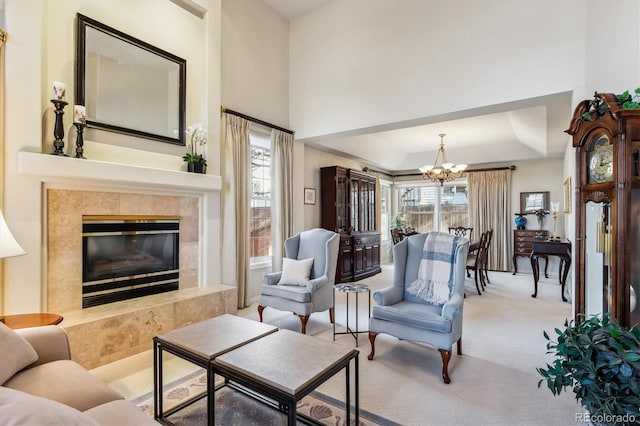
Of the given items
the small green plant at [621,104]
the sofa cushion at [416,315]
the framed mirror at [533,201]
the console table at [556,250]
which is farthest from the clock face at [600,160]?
the framed mirror at [533,201]

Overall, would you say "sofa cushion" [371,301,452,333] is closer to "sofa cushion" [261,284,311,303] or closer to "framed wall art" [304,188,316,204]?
"sofa cushion" [261,284,311,303]

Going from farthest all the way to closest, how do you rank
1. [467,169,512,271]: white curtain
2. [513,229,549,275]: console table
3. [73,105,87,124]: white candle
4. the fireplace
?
[467,169,512,271]: white curtain < [513,229,549,275]: console table < the fireplace < [73,105,87,124]: white candle

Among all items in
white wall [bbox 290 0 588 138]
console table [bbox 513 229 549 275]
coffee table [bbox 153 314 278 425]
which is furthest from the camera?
console table [bbox 513 229 549 275]

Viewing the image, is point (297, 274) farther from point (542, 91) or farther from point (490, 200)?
point (490, 200)

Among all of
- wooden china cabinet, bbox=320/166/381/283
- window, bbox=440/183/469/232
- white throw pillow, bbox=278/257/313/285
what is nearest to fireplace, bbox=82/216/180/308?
white throw pillow, bbox=278/257/313/285

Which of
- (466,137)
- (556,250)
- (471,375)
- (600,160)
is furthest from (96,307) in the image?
(466,137)

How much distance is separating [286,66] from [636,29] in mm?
4345

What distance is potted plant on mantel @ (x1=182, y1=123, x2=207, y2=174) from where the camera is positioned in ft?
12.0

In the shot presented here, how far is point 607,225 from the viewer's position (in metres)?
2.08

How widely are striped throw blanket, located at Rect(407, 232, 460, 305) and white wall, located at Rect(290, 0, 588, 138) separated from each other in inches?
66.1

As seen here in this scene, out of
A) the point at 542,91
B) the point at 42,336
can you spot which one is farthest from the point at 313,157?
the point at 42,336

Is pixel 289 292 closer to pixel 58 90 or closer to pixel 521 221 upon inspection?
pixel 58 90

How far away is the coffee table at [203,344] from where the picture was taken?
5.84 ft

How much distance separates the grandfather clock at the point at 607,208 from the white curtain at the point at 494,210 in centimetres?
516
